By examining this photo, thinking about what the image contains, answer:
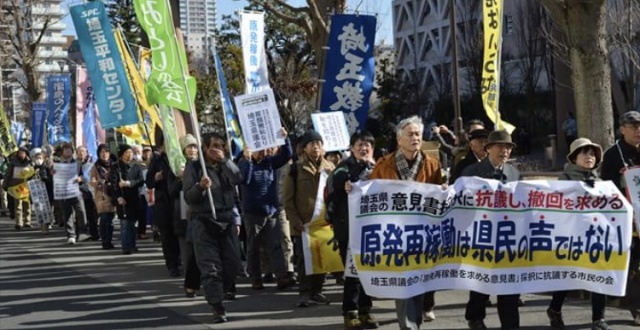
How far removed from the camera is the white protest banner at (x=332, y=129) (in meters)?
10.7

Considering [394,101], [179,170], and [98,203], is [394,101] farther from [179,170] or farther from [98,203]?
[179,170]

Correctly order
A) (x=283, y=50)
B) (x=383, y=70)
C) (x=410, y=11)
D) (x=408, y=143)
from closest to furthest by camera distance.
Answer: (x=408, y=143) < (x=283, y=50) < (x=383, y=70) < (x=410, y=11)

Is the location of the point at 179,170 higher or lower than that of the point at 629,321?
higher

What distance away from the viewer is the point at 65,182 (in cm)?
1811

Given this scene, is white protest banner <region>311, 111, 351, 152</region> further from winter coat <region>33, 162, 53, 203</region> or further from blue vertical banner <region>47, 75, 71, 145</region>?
blue vertical banner <region>47, 75, 71, 145</region>

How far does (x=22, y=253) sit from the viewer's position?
55.4 feet

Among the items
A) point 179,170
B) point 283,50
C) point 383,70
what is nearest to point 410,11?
point 383,70

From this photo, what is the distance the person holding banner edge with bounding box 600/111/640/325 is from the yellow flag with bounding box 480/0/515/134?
130 inches

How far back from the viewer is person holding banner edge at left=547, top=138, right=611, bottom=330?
778 cm

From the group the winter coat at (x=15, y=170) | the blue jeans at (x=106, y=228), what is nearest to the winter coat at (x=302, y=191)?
the blue jeans at (x=106, y=228)

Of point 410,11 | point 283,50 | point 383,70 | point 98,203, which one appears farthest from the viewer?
point 410,11

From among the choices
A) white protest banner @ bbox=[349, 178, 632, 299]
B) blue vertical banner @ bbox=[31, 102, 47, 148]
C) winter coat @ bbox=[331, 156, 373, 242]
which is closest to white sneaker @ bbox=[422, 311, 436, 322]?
winter coat @ bbox=[331, 156, 373, 242]

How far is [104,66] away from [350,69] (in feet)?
16.0

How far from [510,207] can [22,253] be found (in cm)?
1169
